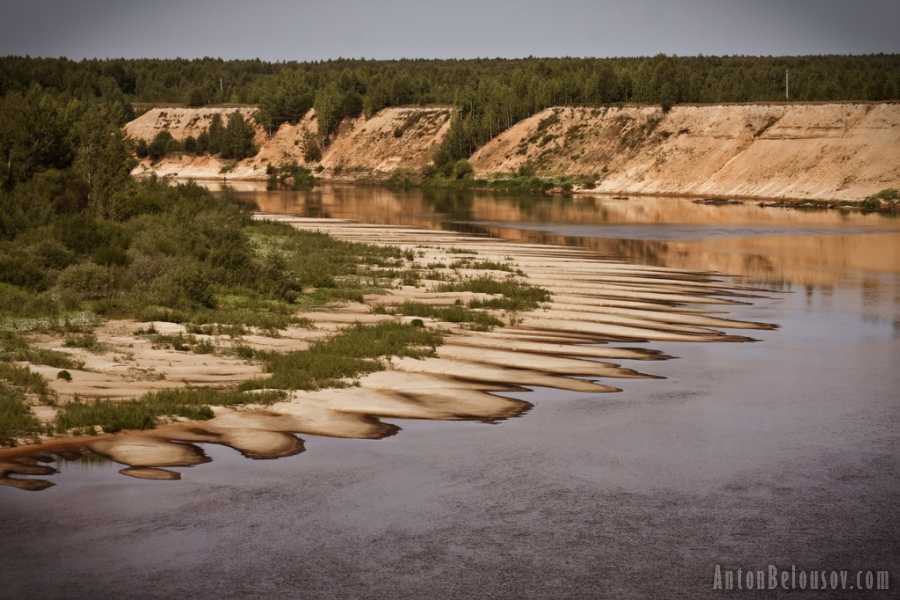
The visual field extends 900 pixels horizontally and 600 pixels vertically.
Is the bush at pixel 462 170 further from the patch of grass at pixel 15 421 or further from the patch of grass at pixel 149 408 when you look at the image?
the patch of grass at pixel 15 421

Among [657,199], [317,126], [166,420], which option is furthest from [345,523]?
[317,126]

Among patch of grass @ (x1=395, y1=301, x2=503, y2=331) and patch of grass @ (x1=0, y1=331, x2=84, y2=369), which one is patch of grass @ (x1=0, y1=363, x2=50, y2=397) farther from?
patch of grass @ (x1=395, y1=301, x2=503, y2=331)

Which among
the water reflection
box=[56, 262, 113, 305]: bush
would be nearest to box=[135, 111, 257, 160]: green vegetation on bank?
the water reflection

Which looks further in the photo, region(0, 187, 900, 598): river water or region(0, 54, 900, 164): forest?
region(0, 54, 900, 164): forest

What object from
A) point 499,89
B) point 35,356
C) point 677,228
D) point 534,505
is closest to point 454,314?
point 35,356

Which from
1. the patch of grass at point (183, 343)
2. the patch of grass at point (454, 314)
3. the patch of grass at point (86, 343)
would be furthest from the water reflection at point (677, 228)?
the patch of grass at point (86, 343)
